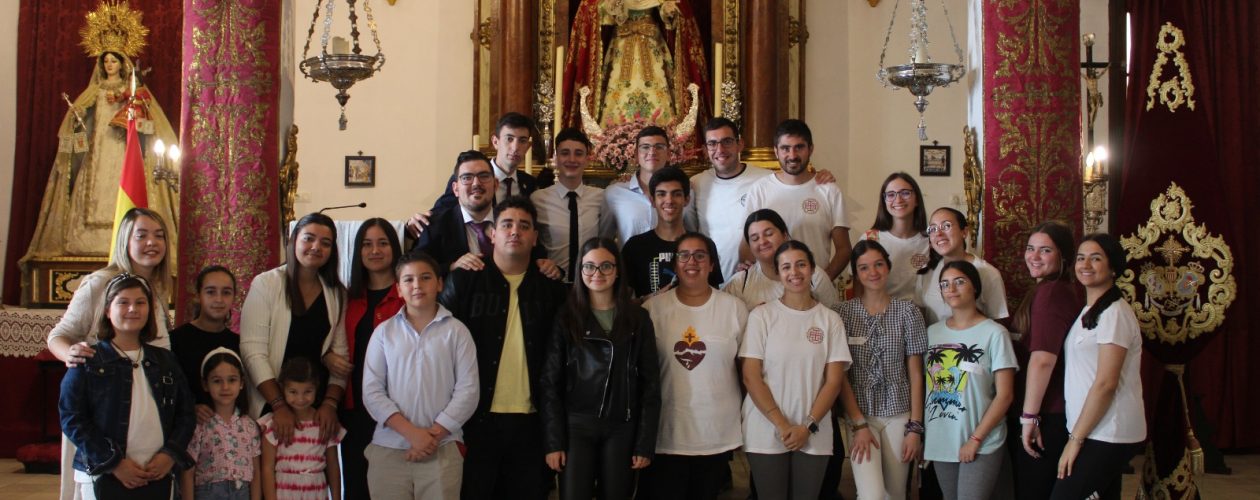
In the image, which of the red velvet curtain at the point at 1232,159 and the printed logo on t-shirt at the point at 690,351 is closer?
the printed logo on t-shirt at the point at 690,351

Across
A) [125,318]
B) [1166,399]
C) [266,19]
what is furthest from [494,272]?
[1166,399]

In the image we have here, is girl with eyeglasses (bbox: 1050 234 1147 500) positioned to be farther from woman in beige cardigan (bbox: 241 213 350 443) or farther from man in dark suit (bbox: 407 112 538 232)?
woman in beige cardigan (bbox: 241 213 350 443)

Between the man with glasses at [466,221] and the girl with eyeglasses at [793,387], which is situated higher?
the man with glasses at [466,221]

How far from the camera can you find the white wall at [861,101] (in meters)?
8.39

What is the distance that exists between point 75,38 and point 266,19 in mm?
3426

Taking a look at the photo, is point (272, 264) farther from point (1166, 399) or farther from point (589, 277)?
point (1166, 399)

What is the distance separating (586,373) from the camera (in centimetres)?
357

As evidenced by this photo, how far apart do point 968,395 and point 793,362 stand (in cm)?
63

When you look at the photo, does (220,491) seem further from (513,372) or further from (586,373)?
(586,373)

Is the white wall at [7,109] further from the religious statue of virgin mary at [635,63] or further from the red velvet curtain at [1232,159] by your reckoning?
the red velvet curtain at [1232,159]

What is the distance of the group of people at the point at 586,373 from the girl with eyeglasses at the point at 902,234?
210 millimetres

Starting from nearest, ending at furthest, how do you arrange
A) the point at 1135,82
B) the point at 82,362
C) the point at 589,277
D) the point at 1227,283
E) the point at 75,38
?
1. the point at 82,362
2. the point at 589,277
3. the point at 1227,283
4. the point at 1135,82
5. the point at 75,38

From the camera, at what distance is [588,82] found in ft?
26.0

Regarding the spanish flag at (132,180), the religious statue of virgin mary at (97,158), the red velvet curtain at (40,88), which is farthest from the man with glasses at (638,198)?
the red velvet curtain at (40,88)
